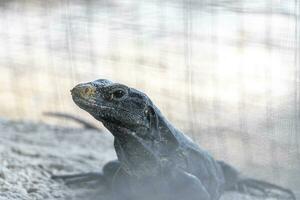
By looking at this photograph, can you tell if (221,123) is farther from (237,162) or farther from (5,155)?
(5,155)

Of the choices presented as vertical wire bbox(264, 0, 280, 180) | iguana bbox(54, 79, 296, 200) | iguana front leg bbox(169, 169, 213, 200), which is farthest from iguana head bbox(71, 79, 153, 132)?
vertical wire bbox(264, 0, 280, 180)

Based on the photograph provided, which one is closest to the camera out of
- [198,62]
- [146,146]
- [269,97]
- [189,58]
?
[146,146]

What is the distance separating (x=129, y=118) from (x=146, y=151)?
0.74 ft

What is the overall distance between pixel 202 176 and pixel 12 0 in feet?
12.2

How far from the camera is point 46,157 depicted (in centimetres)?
546

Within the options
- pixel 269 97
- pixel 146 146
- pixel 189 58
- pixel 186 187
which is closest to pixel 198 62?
pixel 189 58

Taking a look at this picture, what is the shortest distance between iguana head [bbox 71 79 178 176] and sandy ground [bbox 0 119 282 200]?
2.00ft

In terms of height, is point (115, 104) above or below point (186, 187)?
above

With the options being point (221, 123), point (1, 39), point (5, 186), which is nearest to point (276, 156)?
point (221, 123)

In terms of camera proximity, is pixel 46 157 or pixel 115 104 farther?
pixel 46 157

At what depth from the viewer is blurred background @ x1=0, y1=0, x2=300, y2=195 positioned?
4418 mm

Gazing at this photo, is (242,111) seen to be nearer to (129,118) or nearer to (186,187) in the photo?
(186,187)

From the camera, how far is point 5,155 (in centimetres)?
527

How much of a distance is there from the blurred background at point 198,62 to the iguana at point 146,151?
356 millimetres
